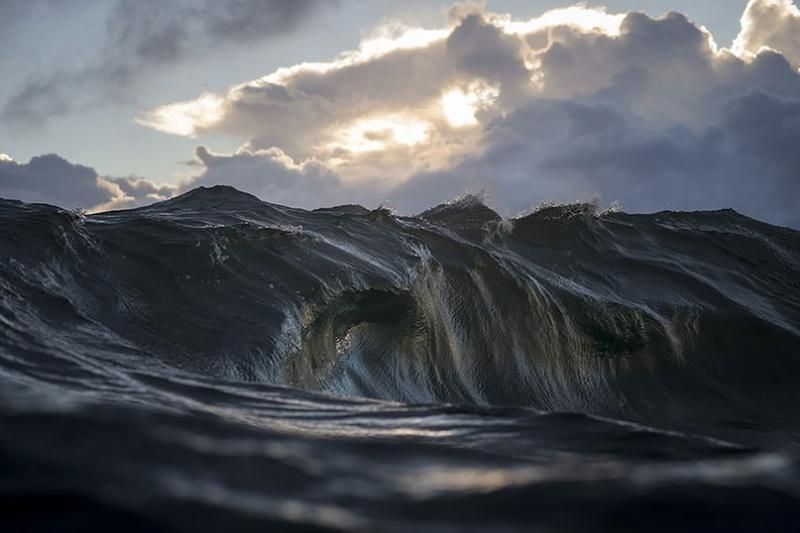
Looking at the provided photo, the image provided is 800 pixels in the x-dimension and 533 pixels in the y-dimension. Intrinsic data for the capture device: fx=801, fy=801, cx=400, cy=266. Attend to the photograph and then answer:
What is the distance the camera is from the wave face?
146 centimetres

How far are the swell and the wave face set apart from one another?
0.03 meters

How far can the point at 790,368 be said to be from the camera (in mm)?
9086

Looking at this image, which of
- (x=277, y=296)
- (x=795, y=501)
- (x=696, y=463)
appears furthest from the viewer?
(x=277, y=296)

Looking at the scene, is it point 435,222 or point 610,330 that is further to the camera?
point 435,222

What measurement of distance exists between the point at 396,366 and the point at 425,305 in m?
0.81

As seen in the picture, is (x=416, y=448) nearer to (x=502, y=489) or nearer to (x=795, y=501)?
(x=502, y=489)

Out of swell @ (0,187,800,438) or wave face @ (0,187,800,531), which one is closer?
wave face @ (0,187,800,531)

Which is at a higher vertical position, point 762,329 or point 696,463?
point 762,329

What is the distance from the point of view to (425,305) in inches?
299

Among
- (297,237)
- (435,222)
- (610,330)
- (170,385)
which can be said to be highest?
(435,222)

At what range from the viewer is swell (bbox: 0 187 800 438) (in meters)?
5.12

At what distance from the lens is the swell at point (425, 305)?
201 inches

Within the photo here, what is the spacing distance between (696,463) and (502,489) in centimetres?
45

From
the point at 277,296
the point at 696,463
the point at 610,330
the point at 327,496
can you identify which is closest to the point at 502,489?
the point at 327,496
